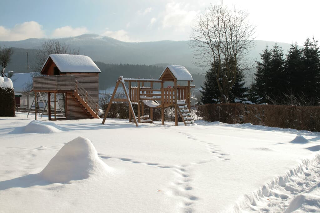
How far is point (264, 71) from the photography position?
29.6 m

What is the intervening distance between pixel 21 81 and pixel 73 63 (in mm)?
33201

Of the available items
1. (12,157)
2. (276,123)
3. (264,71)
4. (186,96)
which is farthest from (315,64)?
(12,157)

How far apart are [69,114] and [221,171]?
1873cm

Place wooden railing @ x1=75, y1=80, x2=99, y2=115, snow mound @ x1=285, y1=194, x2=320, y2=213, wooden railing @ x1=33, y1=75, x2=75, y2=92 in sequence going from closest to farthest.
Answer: snow mound @ x1=285, y1=194, x2=320, y2=213
wooden railing @ x1=33, y1=75, x2=75, y2=92
wooden railing @ x1=75, y1=80, x2=99, y2=115

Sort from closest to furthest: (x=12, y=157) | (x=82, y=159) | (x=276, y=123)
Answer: (x=82, y=159) → (x=12, y=157) → (x=276, y=123)

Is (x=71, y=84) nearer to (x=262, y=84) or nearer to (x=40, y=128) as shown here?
(x=40, y=128)

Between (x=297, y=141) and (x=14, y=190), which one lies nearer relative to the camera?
(x=14, y=190)

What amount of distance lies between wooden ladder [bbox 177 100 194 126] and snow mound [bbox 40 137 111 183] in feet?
38.2

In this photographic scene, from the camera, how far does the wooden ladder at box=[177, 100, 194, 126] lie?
1659cm

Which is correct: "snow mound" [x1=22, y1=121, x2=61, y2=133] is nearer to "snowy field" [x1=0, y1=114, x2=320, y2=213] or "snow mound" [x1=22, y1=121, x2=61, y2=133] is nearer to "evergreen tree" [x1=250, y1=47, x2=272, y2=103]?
"snowy field" [x1=0, y1=114, x2=320, y2=213]

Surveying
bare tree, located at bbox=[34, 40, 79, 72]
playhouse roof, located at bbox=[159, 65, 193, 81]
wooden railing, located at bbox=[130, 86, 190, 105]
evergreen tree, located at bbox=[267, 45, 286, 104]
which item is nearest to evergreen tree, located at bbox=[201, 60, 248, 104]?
evergreen tree, located at bbox=[267, 45, 286, 104]

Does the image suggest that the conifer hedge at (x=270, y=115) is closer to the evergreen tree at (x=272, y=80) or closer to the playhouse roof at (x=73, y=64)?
the evergreen tree at (x=272, y=80)

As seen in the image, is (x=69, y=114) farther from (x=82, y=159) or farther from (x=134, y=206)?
(x=134, y=206)

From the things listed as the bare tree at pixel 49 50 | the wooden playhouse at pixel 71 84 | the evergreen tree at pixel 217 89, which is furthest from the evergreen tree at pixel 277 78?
the bare tree at pixel 49 50
